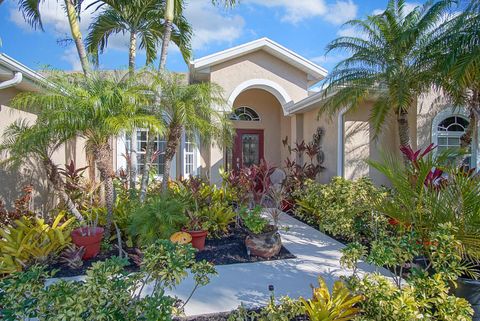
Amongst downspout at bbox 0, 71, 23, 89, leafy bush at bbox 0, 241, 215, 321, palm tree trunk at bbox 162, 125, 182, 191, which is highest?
downspout at bbox 0, 71, 23, 89

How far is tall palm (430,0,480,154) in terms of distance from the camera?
22.0 feet

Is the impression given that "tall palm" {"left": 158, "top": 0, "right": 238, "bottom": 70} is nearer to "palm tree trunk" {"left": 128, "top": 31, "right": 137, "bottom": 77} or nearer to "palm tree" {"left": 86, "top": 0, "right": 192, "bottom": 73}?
"palm tree" {"left": 86, "top": 0, "right": 192, "bottom": 73}

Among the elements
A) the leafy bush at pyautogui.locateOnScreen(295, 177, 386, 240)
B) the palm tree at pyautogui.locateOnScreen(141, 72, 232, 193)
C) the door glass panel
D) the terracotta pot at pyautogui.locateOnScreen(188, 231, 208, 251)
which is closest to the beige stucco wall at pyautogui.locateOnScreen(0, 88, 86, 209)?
the palm tree at pyautogui.locateOnScreen(141, 72, 232, 193)

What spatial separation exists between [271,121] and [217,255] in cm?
997

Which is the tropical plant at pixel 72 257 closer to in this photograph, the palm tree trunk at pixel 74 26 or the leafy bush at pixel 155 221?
the leafy bush at pixel 155 221

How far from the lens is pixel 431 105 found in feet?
34.2

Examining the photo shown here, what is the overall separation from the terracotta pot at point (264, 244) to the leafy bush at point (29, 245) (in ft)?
11.8

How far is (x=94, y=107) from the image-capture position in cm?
584

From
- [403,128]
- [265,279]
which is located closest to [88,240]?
[265,279]

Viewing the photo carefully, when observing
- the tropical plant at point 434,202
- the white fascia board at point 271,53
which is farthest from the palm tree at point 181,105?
the white fascia board at point 271,53

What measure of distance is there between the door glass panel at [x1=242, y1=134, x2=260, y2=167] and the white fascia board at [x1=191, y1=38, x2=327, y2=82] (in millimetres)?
3875

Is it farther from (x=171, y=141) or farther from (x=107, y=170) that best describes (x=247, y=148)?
(x=107, y=170)

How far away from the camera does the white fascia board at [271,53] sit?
1219 cm

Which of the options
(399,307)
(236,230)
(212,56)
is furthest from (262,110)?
(399,307)
